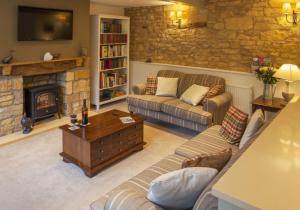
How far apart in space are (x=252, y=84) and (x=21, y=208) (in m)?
3.92

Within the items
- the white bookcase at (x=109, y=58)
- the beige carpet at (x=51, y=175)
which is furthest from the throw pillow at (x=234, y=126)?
the white bookcase at (x=109, y=58)

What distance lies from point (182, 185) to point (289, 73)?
308 centimetres

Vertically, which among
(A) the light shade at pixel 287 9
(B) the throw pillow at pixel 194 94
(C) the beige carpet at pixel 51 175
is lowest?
(C) the beige carpet at pixel 51 175

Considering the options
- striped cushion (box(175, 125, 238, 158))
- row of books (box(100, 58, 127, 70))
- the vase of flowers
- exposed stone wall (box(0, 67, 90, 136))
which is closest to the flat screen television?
exposed stone wall (box(0, 67, 90, 136))

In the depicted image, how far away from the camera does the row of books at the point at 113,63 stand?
576 cm

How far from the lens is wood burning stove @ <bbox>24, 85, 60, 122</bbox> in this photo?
14.6 ft

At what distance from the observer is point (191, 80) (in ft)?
16.5

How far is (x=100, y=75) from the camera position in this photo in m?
5.71

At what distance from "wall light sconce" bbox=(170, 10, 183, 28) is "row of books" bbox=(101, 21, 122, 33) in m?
1.22

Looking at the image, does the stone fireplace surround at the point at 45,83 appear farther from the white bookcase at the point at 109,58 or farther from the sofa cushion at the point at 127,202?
the sofa cushion at the point at 127,202

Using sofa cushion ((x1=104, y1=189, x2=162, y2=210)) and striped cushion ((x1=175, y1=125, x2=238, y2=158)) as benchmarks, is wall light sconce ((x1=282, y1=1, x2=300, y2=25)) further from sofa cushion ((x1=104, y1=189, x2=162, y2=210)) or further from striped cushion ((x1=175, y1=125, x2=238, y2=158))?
sofa cushion ((x1=104, y1=189, x2=162, y2=210))

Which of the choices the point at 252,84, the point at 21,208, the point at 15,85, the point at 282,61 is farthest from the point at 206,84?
the point at 21,208

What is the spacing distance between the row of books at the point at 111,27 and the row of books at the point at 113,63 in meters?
0.62

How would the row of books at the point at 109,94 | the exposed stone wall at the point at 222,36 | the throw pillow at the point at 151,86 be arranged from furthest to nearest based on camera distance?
1. the row of books at the point at 109,94
2. the throw pillow at the point at 151,86
3. the exposed stone wall at the point at 222,36
